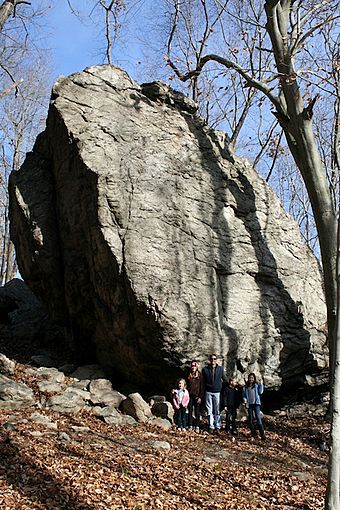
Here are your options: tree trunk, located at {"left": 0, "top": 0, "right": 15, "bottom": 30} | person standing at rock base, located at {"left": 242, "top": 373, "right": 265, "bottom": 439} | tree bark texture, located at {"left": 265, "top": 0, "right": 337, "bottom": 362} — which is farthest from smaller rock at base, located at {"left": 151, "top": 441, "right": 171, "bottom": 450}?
tree trunk, located at {"left": 0, "top": 0, "right": 15, "bottom": 30}

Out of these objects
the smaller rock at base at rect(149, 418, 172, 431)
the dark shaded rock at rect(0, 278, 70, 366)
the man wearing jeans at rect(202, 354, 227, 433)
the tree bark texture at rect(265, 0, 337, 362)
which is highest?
the tree bark texture at rect(265, 0, 337, 362)

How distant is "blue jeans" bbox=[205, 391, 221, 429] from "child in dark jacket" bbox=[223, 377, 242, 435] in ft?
0.62

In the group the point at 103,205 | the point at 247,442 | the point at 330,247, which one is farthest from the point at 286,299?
the point at 103,205

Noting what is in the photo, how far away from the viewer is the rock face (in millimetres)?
11836

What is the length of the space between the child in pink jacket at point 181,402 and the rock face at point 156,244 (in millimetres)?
1013

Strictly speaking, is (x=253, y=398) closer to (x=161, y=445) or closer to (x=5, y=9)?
(x=161, y=445)

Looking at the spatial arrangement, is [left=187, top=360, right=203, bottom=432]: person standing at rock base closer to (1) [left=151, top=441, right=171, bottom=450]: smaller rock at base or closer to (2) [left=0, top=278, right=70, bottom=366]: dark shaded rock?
(1) [left=151, top=441, right=171, bottom=450]: smaller rock at base

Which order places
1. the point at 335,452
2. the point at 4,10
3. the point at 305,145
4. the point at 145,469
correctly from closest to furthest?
1. the point at 335,452
2. the point at 145,469
3. the point at 305,145
4. the point at 4,10

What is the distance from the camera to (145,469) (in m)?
7.86

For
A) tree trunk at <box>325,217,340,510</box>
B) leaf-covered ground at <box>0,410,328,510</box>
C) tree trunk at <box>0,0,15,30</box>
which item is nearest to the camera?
tree trunk at <box>325,217,340,510</box>

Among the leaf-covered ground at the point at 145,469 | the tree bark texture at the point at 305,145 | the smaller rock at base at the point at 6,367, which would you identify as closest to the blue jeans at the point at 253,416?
the leaf-covered ground at the point at 145,469

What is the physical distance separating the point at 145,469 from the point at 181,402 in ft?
9.91

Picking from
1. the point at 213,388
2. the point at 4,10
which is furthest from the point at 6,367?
the point at 4,10

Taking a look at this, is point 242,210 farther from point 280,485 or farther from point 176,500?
point 176,500
